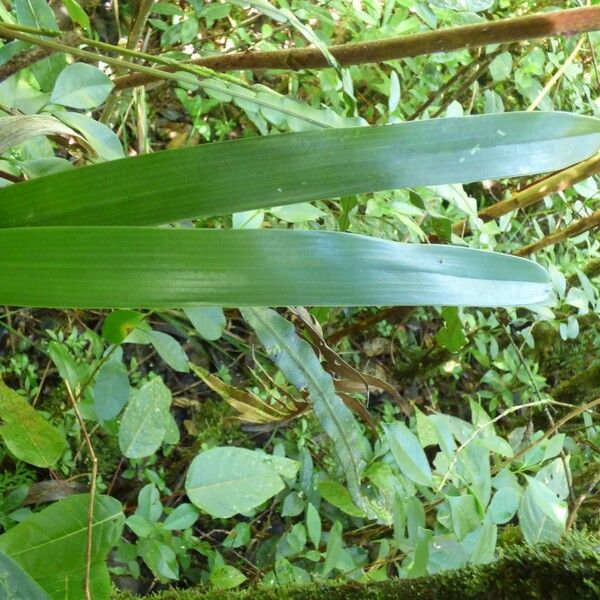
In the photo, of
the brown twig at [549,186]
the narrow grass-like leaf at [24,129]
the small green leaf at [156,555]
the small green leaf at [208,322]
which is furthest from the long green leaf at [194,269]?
the brown twig at [549,186]

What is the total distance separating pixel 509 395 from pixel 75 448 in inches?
33.2

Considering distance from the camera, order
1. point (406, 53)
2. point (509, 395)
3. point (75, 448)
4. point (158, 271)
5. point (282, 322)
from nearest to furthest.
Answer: point (158, 271) → point (282, 322) → point (406, 53) → point (75, 448) → point (509, 395)

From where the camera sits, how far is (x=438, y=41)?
0.68 metres

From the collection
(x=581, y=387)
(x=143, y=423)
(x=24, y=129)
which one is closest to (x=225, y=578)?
(x=143, y=423)

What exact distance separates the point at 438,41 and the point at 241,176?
1.29 feet

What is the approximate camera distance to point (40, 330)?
44.3 inches

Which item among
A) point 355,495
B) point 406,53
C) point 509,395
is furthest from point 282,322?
point 509,395

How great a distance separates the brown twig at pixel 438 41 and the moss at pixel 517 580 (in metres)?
0.47

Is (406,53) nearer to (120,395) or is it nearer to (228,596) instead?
(120,395)

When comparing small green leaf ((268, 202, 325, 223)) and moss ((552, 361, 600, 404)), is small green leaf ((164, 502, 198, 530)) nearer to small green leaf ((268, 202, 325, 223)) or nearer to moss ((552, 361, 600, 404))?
small green leaf ((268, 202, 325, 223))

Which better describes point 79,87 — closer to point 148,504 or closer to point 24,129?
point 24,129

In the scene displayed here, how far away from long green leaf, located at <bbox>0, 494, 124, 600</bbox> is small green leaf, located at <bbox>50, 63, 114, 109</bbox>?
37 centimetres

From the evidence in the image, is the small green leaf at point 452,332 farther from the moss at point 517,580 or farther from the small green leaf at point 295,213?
the moss at point 517,580

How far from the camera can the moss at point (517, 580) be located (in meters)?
0.46
